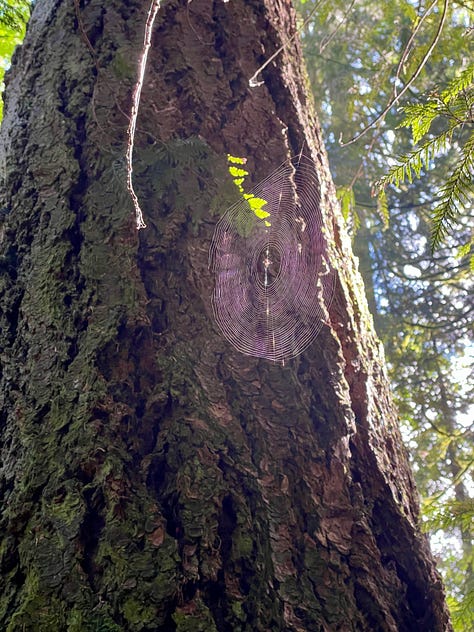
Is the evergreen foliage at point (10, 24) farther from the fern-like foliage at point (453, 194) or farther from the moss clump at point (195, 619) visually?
the moss clump at point (195, 619)

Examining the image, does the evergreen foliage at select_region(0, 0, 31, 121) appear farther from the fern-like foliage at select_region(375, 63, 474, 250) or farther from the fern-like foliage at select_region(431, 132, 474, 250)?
the fern-like foliage at select_region(431, 132, 474, 250)

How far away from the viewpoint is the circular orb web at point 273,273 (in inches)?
58.0

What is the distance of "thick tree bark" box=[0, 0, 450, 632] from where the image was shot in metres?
1.12

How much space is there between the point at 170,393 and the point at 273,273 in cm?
47

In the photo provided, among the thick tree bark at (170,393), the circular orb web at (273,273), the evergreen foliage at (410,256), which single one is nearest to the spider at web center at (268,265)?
the circular orb web at (273,273)

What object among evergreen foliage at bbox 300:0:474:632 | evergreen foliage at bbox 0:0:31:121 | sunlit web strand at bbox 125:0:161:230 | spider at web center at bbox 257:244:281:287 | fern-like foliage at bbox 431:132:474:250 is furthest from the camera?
evergreen foliage at bbox 300:0:474:632

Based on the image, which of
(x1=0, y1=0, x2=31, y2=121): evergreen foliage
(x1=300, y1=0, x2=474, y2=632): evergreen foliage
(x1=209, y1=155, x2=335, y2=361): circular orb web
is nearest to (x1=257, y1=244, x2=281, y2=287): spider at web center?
(x1=209, y1=155, x2=335, y2=361): circular orb web

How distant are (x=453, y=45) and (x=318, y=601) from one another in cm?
404

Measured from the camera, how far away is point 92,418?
4.02 feet

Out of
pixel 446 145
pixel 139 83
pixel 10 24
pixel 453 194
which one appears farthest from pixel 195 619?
pixel 10 24

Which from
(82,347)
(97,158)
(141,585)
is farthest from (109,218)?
(141,585)

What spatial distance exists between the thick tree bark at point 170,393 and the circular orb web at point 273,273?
50 mm

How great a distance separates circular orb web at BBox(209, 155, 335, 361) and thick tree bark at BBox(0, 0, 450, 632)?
5cm

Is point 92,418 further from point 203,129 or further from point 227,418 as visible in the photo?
point 203,129
